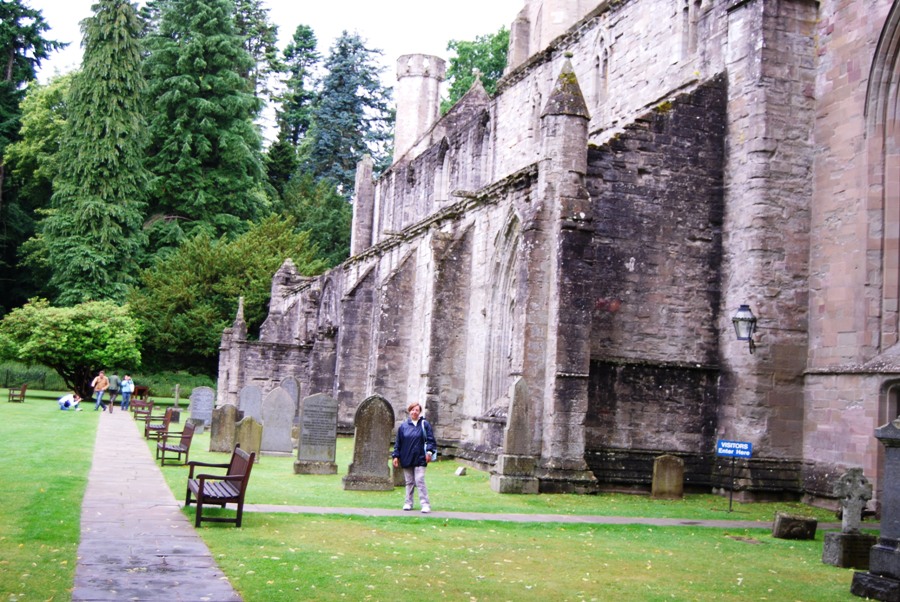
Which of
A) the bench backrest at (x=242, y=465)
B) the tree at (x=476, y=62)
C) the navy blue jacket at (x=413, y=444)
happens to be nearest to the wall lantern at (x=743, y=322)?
the navy blue jacket at (x=413, y=444)

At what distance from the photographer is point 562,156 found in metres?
18.2

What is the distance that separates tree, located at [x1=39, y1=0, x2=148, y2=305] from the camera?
51.9 meters

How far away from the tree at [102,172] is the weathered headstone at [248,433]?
110 feet

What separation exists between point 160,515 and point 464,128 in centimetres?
2443

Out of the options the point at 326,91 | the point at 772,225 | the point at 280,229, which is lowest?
the point at 772,225

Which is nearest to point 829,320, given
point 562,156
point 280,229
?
point 562,156

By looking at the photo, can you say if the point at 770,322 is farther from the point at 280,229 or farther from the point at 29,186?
the point at 29,186

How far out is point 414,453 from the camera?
1446cm

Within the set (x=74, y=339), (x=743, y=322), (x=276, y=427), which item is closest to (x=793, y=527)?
(x=743, y=322)

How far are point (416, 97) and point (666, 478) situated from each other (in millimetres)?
34234

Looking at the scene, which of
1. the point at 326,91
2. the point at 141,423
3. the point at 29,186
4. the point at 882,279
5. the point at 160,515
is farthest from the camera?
the point at 326,91

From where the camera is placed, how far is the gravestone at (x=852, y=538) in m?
11.0

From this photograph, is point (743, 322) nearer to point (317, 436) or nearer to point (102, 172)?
point (317, 436)

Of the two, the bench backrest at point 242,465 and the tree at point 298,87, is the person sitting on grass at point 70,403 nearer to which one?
the bench backrest at point 242,465
